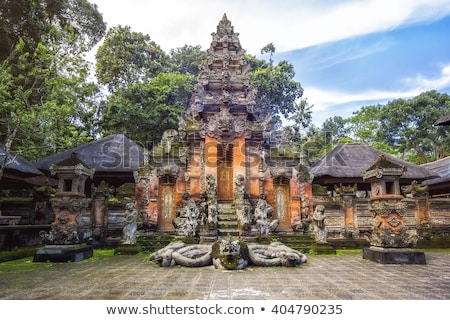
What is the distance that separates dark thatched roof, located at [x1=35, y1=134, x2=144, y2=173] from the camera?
16406 mm

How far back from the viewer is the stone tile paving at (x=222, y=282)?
5008mm

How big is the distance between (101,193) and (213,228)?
496 cm

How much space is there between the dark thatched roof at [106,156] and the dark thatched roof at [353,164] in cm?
1064

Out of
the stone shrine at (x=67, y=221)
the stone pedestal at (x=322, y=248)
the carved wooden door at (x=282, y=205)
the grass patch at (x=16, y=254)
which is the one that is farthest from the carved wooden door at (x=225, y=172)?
the grass patch at (x=16, y=254)

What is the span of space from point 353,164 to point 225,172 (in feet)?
26.7

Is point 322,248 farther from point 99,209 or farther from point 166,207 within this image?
point 99,209

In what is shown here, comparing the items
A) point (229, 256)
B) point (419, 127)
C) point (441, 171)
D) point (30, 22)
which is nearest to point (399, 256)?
point (229, 256)

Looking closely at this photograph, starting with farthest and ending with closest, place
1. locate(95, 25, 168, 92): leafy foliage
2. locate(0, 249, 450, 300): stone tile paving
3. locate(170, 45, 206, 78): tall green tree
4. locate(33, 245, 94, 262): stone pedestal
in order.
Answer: locate(170, 45, 206, 78): tall green tree, locate(95, 25, 168, 92): leafy foliage, locate(33, 245, 94, 262): stone pedestal, locate(0, 249, 450, 300): stone tile paving

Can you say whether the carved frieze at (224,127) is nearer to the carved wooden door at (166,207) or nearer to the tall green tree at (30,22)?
the carved wooden door at (166,207)

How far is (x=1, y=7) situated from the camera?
61.0 feet

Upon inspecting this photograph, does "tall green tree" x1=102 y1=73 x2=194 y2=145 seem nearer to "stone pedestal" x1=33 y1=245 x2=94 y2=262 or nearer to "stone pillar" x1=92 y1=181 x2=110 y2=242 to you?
"stone pillar" x1=92 y1=181 x2=110 y2=242

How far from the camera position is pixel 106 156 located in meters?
17.1

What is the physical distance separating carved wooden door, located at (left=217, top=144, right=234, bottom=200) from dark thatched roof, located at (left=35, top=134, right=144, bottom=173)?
15.4 feet

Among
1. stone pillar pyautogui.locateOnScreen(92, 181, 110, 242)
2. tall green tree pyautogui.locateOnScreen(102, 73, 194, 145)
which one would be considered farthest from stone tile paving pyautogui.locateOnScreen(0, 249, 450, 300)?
tall green tree pyautogui.locateOnScreen(102, 73, 194, 145)
